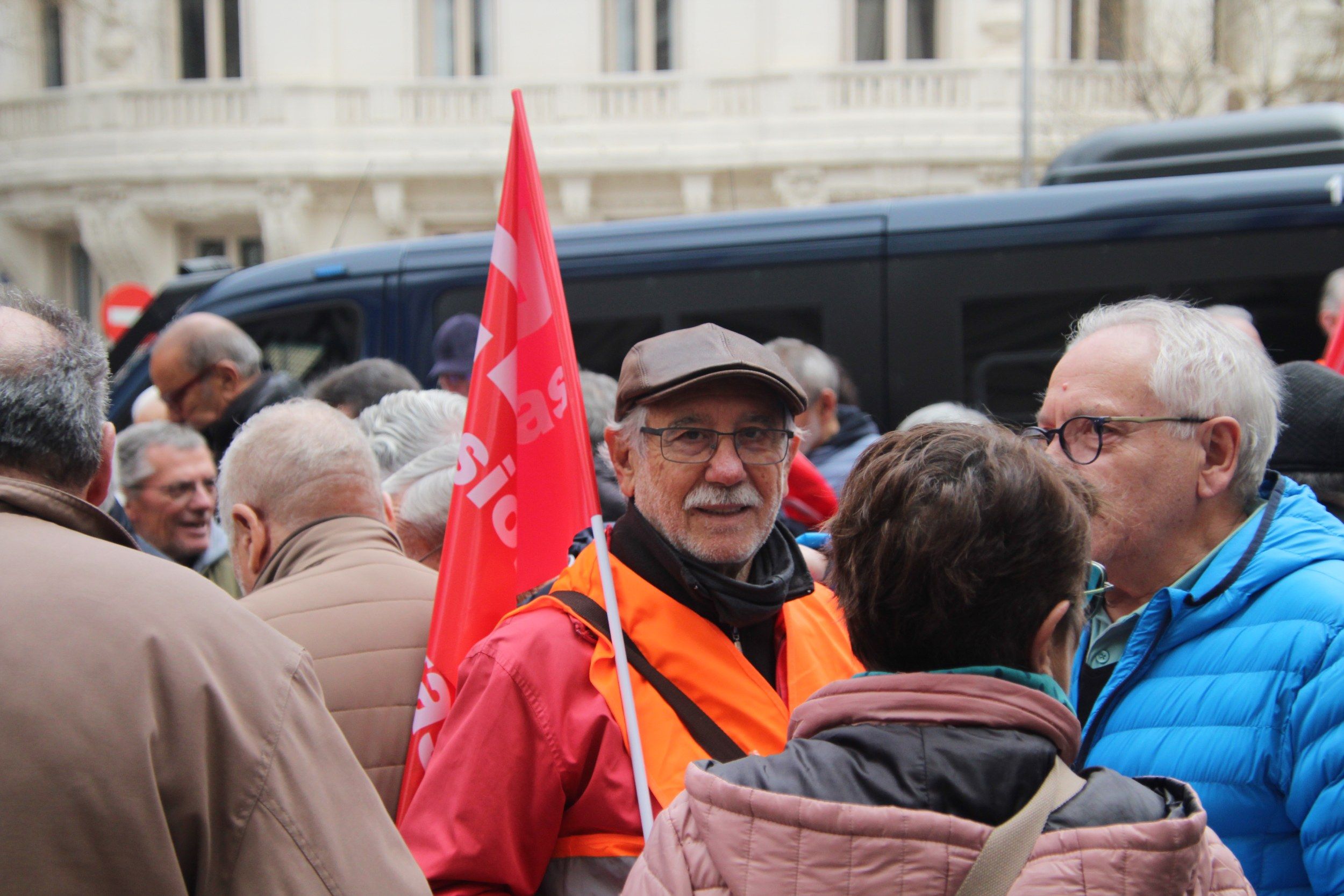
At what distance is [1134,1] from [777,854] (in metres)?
17.0

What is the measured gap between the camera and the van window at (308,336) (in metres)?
6.71

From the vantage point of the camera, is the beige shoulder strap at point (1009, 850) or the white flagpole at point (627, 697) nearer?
the beige shoulder strap at point (1009, 850)

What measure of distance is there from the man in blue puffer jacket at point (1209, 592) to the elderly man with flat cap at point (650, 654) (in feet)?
1.59

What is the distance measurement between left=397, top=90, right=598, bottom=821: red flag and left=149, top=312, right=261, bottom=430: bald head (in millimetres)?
2854

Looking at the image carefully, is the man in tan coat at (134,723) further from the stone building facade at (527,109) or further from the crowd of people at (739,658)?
the stone building facade at (527,109)

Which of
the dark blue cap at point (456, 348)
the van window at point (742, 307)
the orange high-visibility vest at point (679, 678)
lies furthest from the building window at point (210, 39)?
the orange high-visibility vest at point (679, 678)

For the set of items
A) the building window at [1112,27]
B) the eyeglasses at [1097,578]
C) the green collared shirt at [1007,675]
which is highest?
the building window at [1112,27]

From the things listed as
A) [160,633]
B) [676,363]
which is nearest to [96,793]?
[160,633]

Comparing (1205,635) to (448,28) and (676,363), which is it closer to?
(676,363)

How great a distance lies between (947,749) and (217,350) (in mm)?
4509

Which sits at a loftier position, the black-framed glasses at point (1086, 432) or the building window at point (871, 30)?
the building window at point (871, 30)

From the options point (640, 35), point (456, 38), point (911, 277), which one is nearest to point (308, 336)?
point (911, 277)

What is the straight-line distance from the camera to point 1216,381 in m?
2.09

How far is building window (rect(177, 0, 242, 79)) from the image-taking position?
17375 millimetres
